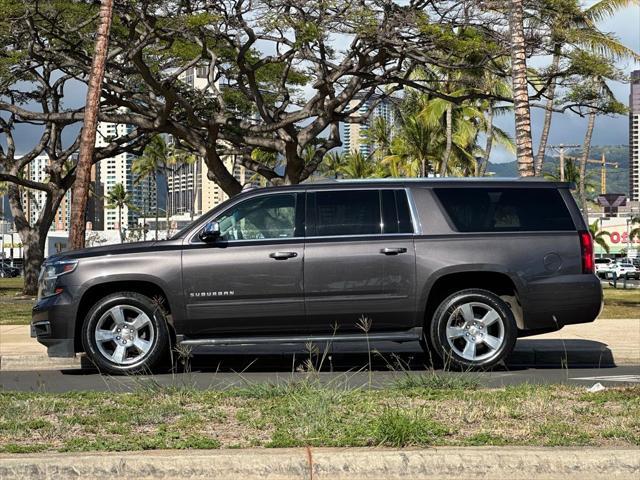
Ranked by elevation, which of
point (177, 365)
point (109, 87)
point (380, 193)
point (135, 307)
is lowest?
point (177, 365)

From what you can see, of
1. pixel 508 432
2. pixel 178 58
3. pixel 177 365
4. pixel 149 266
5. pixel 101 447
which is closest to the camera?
pixel 101 447

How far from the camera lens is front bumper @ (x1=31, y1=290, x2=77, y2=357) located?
10.5m

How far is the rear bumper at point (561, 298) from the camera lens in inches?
414

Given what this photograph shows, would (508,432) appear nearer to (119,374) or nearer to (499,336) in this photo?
(499,336)

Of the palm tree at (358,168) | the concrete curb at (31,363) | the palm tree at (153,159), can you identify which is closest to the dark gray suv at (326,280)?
the concrete curb at (31,363)

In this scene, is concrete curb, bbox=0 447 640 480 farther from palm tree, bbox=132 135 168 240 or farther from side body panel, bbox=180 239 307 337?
palm tree, bbox=132 135 168 240

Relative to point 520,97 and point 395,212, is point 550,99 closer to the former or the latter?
point 520,97

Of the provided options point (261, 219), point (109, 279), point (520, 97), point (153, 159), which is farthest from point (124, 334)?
point (153, 159)

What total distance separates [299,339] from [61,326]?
244 centimetres

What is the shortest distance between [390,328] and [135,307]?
2628 millimetres

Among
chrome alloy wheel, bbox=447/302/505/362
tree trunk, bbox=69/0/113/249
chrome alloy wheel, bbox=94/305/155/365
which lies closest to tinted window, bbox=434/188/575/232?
chrome alloy wheel, bbox=447/302/505/362

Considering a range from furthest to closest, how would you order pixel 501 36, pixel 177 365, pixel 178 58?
pixel 178 58 < pixel 501 36 < pixel 177 365

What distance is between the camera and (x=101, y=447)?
5926 millimetres

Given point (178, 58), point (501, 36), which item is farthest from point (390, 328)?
point (178, 58)
